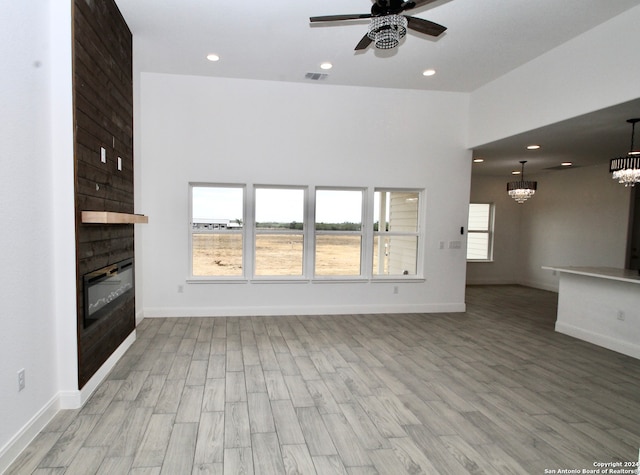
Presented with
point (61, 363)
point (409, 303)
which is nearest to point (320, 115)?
point (409, 303)

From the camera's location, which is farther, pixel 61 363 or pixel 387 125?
pixel 387 125

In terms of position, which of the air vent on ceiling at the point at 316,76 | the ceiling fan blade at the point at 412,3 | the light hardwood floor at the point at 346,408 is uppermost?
the air vent on ceiling at the point at 316,76

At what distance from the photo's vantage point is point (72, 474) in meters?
1.93

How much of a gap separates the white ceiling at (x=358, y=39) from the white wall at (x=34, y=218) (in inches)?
56.1

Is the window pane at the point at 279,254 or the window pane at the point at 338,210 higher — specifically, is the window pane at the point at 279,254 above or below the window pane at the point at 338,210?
below

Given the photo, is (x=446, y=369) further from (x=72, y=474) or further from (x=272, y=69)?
(x=272, y=69)

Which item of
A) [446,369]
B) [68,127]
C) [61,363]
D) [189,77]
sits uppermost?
[189,77]

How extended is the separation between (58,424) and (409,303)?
4688 millimetres

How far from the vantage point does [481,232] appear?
29.6 ft

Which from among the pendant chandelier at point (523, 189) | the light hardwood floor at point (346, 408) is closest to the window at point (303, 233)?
the light hardwood floor at point (346, 408)

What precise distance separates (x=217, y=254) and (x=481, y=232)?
6692mm

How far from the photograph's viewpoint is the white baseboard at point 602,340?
4.01 meters

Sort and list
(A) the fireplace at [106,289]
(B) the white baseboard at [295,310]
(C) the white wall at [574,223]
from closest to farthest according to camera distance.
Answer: (A) the fireplace at [106,289], (B) the white baseboard at [295,310], (C) the white wall at [574,223]

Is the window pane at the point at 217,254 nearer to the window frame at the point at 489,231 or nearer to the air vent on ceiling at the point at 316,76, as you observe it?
the air vent on ceiling at the point at 316,76
